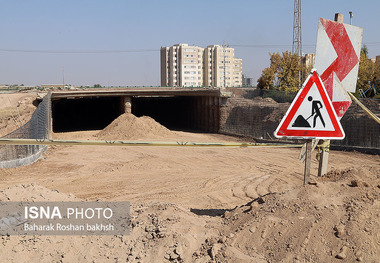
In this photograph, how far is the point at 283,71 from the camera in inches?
1805

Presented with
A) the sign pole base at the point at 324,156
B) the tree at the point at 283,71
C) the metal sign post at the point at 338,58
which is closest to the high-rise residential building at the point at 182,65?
the tree at the point at 283,71

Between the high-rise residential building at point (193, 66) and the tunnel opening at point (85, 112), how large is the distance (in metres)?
80.6

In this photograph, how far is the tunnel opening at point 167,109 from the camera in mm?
39281

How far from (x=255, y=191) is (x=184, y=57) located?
116211mm

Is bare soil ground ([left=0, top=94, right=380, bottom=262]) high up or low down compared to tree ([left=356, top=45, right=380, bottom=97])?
down

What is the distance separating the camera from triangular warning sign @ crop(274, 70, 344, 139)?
181 inches

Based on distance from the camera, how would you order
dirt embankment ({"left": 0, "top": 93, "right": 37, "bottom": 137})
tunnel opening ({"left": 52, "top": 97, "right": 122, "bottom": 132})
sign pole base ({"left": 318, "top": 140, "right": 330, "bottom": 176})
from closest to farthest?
sign pole base ({"left": 318, "top": 140, "right": 330, "bottom": 176})
dirt embankment ({"left": 0, "top": 93, "right": 37, "bottom": 137})
tunnel opening ({"left": 52, "top": 97, "right": 122, "bottom": 132})

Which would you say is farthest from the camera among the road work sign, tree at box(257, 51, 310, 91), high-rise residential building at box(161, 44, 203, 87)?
high-rise residential building at box(161, 44, 203, 87)

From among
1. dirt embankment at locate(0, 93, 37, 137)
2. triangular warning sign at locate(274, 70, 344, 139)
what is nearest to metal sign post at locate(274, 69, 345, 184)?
triangular warning sign at locate(274, 70, 344, 139)

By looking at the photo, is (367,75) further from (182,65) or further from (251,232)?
(182,65)

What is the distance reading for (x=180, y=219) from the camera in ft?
16.0

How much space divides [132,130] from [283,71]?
25800mm

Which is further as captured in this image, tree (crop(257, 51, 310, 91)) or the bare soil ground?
tree (crop(257, 51, 310, 91))

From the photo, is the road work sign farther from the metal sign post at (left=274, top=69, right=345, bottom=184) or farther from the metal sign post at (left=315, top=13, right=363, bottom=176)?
the metal sign post at (left=274, top=69, right=345, bottom=184)
